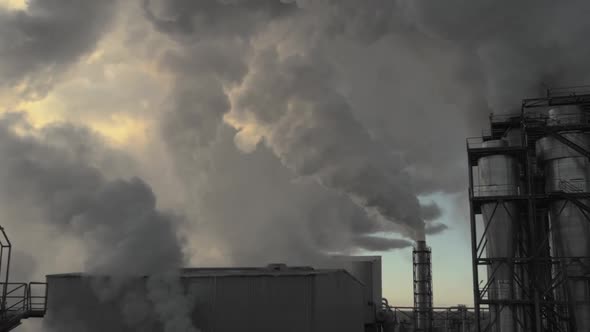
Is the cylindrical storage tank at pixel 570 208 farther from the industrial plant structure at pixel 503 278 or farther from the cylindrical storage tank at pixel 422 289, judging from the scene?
the cylindrical storage tank at pixel 422 289

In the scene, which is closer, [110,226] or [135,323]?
[135,323]

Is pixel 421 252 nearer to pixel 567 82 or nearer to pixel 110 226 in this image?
pixel 567 82

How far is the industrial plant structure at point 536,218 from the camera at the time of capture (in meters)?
22.8

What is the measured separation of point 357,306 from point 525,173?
13.9m

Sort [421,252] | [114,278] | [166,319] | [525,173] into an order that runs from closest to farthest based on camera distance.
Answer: [166,319] → [114,278] → [525,173] → [421,252]

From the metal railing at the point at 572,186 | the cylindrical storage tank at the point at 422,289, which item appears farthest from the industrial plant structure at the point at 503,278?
the cylindrical storage tank at the point at 422,289

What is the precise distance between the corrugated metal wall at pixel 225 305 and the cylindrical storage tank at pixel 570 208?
11285 millimetres

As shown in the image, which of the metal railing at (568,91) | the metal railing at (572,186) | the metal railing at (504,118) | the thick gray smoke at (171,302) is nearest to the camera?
the thick gray smoke at (171,302)

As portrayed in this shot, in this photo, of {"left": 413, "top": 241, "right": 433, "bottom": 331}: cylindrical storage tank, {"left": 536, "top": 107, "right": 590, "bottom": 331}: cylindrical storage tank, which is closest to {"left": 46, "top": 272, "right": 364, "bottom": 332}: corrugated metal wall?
{"left": 413, "top": 241, "right": 433, "bottom": 331}: cylindrical storage tank

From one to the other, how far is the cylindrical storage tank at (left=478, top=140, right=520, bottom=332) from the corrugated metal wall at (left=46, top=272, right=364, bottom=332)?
8275 mm

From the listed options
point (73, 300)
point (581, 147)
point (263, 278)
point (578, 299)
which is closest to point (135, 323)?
point (73, 300)

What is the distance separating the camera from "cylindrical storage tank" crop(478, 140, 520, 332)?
23.6 metres

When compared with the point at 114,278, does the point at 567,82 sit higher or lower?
higher

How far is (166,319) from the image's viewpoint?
876 inches
